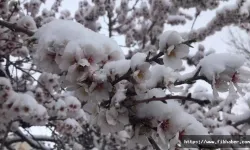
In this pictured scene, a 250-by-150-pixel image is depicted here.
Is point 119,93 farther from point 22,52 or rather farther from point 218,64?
point 22,52

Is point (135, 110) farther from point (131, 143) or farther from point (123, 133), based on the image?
point (123, 133)

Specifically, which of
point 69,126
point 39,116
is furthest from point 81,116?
point 39,116

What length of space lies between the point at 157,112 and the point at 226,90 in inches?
12.7

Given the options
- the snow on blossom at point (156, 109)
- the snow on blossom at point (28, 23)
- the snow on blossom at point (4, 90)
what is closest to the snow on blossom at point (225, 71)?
the snow on blossom at point (156, 109)

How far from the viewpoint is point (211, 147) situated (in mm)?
1340

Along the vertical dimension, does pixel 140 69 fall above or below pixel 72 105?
above

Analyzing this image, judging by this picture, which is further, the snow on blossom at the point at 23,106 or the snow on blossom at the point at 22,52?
the snow on blossom at the point at 22,52

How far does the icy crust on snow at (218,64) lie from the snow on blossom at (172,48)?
0.11m

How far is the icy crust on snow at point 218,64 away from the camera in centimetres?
136

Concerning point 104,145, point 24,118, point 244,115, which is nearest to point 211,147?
point 244,115

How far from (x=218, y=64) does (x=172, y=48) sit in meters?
0.23

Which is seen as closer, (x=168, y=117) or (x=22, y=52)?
(x=168, y=117)

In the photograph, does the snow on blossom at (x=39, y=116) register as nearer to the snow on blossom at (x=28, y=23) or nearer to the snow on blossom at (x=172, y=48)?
the snow on blossom at (x=28, y=23)

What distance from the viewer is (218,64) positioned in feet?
4.57
